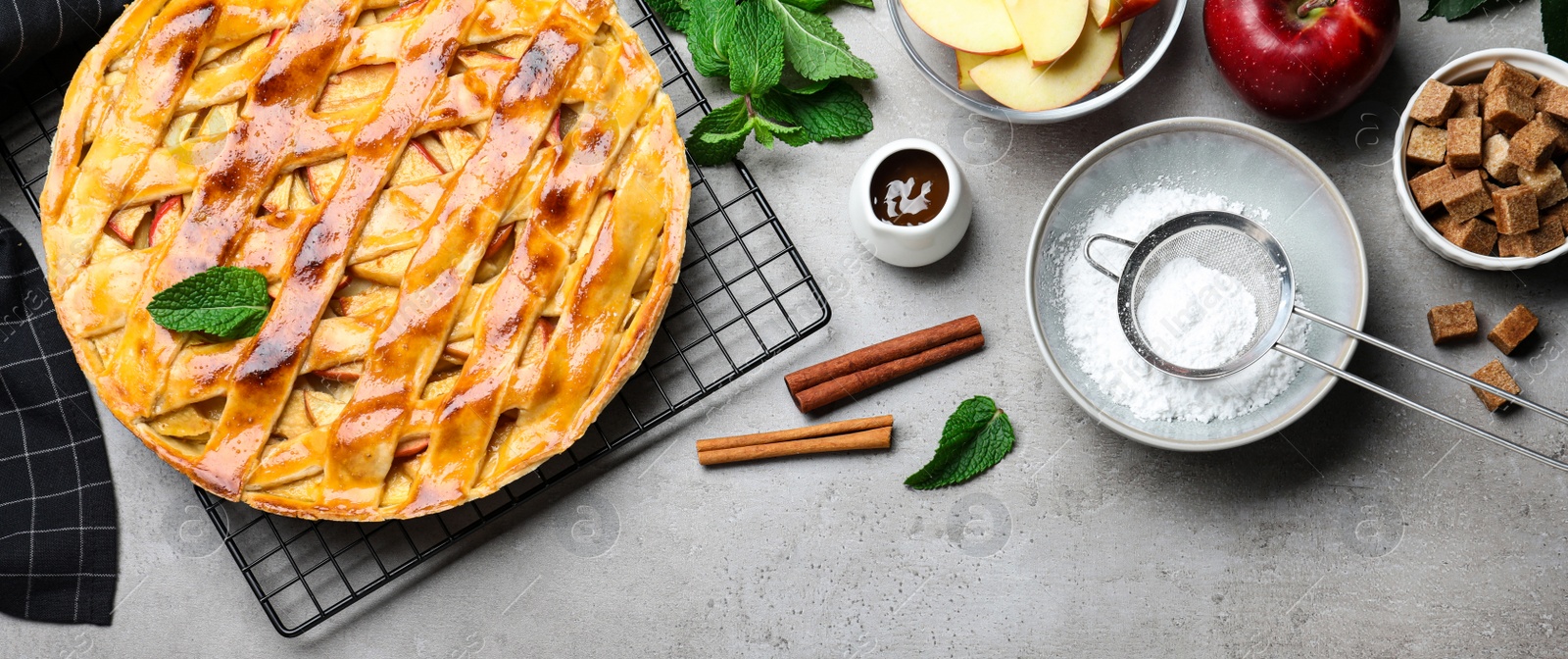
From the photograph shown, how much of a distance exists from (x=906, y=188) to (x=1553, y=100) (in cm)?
124

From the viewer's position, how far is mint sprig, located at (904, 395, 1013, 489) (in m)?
1.96

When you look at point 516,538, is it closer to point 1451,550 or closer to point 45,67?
point 45,67

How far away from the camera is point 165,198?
1.75 m

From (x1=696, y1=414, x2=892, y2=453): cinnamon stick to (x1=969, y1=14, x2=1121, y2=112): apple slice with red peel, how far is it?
2.38 ft

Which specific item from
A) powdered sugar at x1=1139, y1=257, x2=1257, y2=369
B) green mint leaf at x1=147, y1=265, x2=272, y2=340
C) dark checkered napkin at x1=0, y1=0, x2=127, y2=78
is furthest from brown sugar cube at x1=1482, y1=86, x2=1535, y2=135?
dark checkered napkin at x1=0, y1=0, x2=127, y2=78

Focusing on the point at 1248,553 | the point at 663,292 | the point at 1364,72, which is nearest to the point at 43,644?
the point at 663,292

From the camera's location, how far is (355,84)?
1.78 meters

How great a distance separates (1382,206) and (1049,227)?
2.45 ft

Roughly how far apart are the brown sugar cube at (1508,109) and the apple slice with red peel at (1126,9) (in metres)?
0.67

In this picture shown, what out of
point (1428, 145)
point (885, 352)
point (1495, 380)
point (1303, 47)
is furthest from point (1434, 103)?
point (885, 352)

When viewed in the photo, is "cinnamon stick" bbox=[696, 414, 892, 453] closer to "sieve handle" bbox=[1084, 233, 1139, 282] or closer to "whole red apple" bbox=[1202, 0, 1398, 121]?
"sieve handle" bbox=[1084, 233, 1139, 282]

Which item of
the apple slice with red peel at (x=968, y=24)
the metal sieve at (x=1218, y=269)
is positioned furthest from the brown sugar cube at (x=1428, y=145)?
the apple slice with red peel at (x=968, y=24)

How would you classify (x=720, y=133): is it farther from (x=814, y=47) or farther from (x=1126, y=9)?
(x=1126, y=9)

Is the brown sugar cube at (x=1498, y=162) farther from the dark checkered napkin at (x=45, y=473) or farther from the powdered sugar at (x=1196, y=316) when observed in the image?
the dark checkered napkin at (x=45, y=473)
